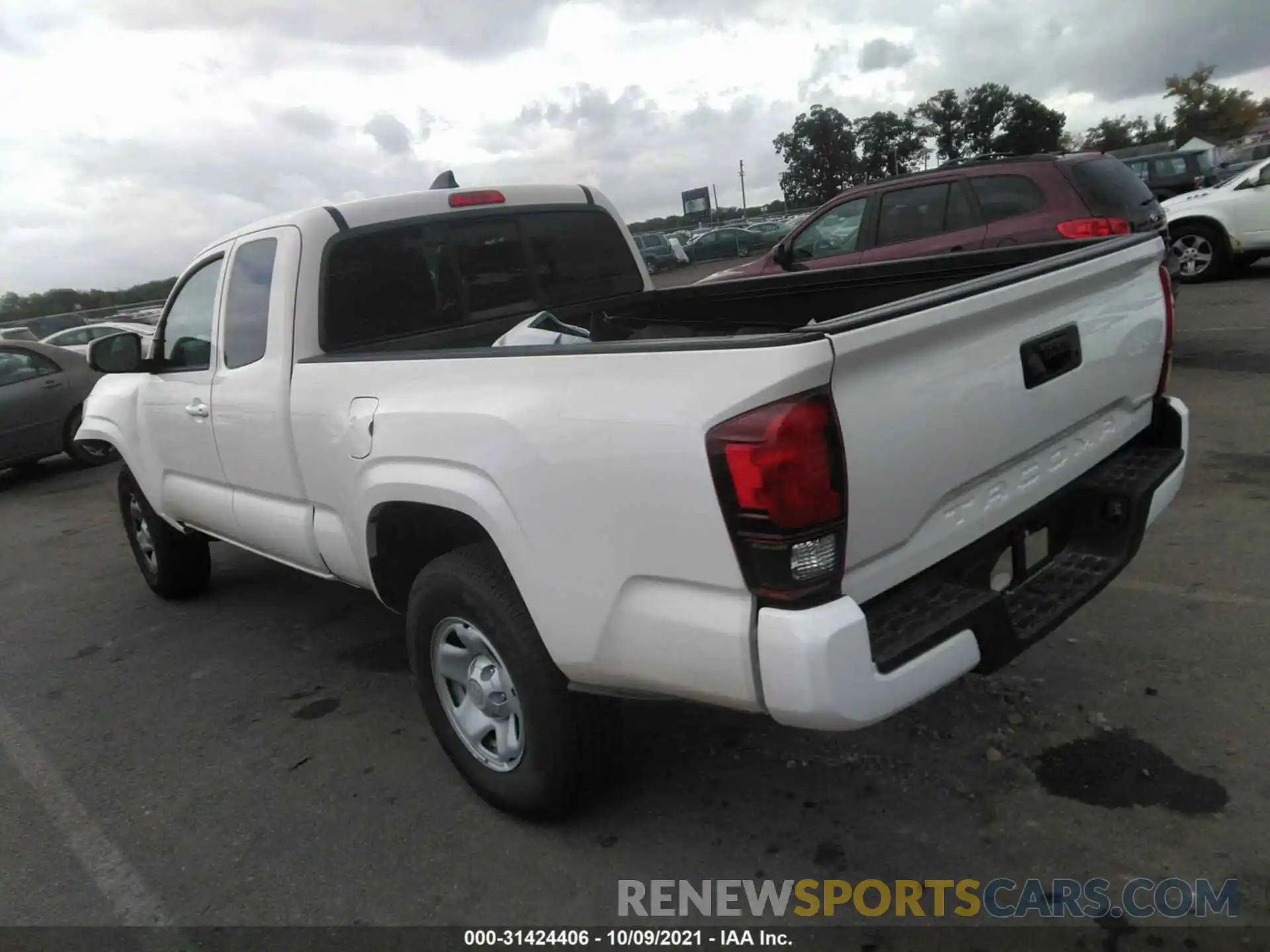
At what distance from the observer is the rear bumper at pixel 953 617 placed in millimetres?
1988

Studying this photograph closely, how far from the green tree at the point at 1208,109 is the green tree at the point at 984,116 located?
20.0 meters

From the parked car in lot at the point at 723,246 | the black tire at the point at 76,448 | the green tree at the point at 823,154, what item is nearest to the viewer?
the black tire at the point at 76,448

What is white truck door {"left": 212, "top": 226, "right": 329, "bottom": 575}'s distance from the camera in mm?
3557

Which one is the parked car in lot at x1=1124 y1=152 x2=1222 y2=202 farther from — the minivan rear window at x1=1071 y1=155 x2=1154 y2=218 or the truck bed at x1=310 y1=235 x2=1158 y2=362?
the truck bed at x1=310 y1=235 x2=1158 y2=362

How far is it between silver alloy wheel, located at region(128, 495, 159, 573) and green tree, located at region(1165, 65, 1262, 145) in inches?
3109

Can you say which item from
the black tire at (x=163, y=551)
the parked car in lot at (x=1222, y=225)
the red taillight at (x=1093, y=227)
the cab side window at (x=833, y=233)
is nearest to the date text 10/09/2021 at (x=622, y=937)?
the black tire at (x=163, y=551)

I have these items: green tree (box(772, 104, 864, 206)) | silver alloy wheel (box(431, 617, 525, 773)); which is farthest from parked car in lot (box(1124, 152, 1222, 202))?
green tree (box(772, 104, 864, 206))

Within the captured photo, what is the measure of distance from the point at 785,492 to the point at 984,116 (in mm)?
62424

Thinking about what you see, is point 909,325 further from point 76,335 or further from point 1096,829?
point 76,335

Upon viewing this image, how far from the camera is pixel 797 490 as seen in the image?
6.51ft

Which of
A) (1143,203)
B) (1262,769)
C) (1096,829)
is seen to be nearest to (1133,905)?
(1096,829)

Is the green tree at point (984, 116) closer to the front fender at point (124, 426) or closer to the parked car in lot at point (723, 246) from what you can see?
the parked car in lot at point (723, 246)

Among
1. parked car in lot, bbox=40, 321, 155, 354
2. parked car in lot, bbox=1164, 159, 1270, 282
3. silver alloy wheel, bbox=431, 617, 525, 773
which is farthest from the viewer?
parked car in lot, bbox=40, 321, 155, 354

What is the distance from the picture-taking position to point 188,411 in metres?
4.27
